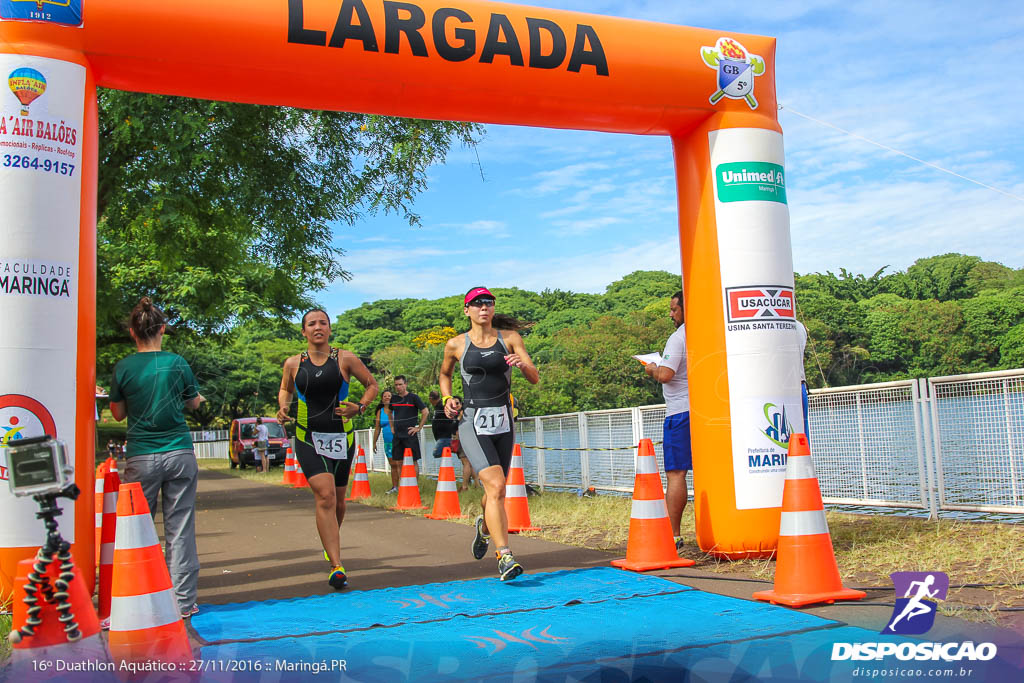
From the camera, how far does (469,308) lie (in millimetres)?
6641

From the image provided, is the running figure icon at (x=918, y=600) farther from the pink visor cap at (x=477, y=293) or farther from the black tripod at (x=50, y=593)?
the black tripod at (x=50, y=593)

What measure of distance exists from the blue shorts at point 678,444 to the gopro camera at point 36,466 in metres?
4.77

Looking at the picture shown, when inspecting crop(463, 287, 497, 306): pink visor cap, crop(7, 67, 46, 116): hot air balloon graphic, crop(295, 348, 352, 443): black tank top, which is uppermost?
crop(7, 67, 46, 116): hot air balloon graphic

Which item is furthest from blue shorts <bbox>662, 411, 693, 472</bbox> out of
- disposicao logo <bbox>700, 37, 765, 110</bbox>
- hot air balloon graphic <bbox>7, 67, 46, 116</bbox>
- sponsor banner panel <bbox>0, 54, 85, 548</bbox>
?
hot air balloon graphic <bbox>7, 67, 46, 116</bbox>

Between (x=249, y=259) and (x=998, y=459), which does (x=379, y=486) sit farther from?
(x=998, y=459)

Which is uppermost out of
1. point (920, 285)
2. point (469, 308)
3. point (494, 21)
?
point (920, 285)

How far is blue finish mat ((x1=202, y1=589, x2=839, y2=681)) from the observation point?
3.85 meters

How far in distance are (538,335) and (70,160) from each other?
2087 inches

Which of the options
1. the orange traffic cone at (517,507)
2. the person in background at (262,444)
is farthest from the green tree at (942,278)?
the orange traffic cone at (517,507)

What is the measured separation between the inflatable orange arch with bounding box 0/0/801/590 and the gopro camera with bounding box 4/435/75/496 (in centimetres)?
179

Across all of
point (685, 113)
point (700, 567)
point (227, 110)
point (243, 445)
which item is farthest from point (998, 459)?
point (243, 445)

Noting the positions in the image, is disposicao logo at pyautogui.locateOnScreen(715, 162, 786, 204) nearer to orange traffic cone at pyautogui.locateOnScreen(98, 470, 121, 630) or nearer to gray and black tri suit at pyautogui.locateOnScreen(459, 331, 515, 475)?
gray and black tri suit at pyautogui.locateOnScreen(459, 331, 515, 475)

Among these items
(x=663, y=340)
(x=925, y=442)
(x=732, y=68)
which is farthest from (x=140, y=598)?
(x=663, y=340)

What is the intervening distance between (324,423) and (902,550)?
4264 millimetres
